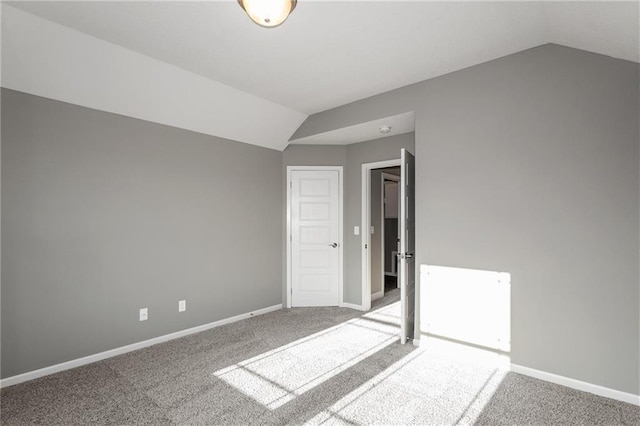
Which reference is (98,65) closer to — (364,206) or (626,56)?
(364,206)

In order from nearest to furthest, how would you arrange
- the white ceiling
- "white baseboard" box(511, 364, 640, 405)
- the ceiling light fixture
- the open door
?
1. the ceiling light fixture
2. "white baseboard" box(511, 364, 640, 405)
3. the open door
4. the white ceiling

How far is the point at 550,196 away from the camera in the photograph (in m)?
2.60

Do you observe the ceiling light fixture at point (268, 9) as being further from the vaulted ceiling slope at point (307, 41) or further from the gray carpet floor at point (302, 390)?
the gray carpet floor at point (302, 390)

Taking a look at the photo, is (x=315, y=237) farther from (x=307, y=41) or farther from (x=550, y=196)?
(x=550, y=196)

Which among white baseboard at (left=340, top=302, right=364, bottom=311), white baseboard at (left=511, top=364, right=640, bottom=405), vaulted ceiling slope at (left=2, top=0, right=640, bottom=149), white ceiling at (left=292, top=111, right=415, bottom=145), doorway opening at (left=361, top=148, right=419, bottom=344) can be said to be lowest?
white baseboard at (left=340, top=302, right=364, bottom=311)

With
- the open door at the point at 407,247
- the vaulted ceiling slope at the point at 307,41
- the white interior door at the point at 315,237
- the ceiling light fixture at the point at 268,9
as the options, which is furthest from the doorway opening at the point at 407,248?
the ceiling light fixture at the point at 268,9

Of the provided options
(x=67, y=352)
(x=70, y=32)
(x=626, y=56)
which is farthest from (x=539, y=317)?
(x=70, y=32)

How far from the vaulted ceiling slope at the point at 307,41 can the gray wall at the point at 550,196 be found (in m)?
0.23

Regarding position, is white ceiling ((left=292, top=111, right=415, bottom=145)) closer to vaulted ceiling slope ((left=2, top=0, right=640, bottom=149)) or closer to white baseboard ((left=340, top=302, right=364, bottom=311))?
vaulted ceiling slope ((left=2, top=0, right=640, bottom=149))

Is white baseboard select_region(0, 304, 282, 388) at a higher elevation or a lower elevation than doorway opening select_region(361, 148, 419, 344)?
lower

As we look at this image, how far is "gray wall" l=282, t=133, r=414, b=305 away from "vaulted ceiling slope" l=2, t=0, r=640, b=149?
4.16 ft

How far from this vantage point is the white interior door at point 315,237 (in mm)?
4875

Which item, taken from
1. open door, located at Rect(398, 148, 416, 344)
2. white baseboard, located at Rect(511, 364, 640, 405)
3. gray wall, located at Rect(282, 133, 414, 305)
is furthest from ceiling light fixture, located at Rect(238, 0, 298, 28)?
white baseboard, located at Rect(511, 364, 640, 405)

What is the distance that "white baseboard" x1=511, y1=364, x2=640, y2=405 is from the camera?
2303 millimetres
